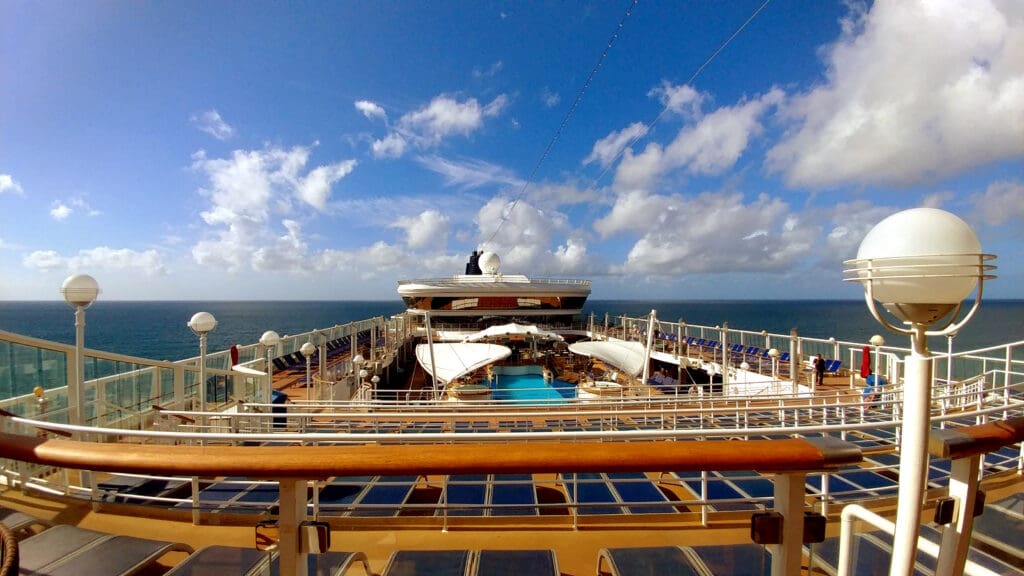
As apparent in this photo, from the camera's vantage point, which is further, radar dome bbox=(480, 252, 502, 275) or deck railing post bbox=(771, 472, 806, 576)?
radar dome bbox=(480, 252, 502, 275)

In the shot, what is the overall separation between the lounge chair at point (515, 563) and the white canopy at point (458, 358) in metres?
9.35

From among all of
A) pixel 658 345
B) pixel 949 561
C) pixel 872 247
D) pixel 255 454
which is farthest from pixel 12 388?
pixel 658 345

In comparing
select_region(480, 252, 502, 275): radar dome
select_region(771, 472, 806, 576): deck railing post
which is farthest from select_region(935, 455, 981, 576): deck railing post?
select_region(480, 252, 502, 275): radar dome

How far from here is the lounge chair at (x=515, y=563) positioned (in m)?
1.79

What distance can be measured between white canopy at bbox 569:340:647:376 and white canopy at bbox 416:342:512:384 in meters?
2.84

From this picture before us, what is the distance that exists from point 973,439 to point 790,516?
0.64 meters

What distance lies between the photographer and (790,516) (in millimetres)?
1271

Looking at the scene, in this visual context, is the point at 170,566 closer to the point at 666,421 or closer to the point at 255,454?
the point at 255,454

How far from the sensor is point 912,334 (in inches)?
48.2

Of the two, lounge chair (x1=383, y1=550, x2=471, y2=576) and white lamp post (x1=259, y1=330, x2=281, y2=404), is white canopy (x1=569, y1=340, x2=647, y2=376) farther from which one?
lounge chair (x1=383, y1=550, x2=471, y2=576)

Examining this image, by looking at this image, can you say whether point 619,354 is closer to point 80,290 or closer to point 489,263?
point 80,290

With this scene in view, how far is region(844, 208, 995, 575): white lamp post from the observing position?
3.89 feet

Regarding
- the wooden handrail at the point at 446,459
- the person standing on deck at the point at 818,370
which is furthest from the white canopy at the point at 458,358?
the wooden handrail at the point at 446,459

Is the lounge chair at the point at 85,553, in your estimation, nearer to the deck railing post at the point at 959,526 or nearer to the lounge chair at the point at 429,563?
the lounge chair at the point at 429,563
